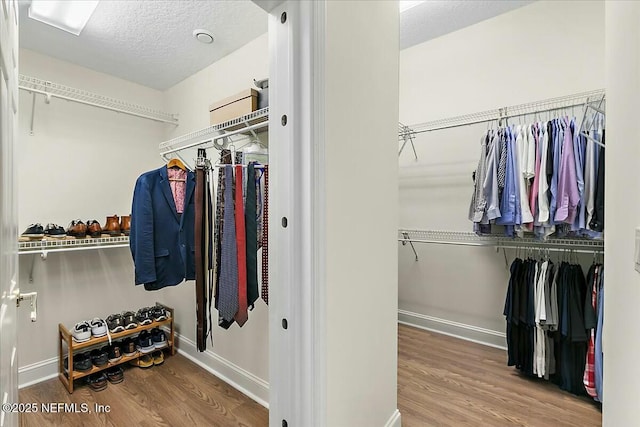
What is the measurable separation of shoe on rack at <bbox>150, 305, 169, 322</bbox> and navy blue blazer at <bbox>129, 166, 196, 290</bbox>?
76 cm

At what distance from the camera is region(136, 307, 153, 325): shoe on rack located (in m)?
2.52

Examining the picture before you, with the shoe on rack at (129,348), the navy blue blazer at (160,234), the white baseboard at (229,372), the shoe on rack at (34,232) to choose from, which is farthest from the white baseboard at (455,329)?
the shoe on rack at (34,232)

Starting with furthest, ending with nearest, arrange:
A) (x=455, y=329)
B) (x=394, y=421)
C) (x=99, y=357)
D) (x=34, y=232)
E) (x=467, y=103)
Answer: (x=455, y=329) < (x=467, y=103) < (x=99, y=357) < (x=34, y=232) < (x=394, y=421)

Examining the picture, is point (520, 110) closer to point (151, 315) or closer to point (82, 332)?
point (151, 315)

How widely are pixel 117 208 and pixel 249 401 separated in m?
1.95

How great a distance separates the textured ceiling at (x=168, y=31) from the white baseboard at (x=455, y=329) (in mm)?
2576

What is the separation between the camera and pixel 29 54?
231 centimetres

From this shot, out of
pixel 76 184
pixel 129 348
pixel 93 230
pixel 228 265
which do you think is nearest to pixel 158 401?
pixel 129 348

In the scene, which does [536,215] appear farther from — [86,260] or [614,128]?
[86,260]

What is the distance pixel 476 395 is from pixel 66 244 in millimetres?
2865

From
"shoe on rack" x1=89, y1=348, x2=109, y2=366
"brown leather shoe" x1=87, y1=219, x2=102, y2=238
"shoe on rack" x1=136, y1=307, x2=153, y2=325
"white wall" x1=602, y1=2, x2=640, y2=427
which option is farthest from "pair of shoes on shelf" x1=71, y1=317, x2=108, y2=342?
"white wall" x1=602, y1=2, x2=640, y2=427

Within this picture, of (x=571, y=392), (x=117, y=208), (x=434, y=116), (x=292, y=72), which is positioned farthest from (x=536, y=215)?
(x=117, y=208)

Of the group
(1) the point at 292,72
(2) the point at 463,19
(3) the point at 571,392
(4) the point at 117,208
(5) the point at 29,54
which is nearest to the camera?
(1) the point at 292,72

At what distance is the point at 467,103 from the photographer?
2.73 metres
